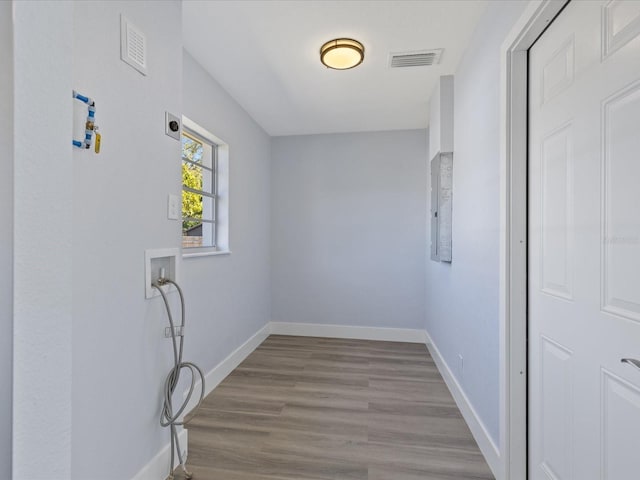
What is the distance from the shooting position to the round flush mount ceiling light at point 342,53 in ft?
6.57

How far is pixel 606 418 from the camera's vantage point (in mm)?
940

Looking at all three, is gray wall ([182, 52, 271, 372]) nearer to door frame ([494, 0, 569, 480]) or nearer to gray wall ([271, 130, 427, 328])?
gray wall ([271, 130, 427, 328])

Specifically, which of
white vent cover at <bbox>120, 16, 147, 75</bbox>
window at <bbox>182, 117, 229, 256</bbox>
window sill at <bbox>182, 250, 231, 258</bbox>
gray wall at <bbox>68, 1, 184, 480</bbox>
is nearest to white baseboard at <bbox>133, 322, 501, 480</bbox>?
gray wall at <bbox>68, 1, 184, 480</bbox>

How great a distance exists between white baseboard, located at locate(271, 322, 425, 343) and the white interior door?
2.27m

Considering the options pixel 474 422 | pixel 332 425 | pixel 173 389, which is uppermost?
pixel 173 389

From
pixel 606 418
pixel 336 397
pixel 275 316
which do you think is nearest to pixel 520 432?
pixel 606 418

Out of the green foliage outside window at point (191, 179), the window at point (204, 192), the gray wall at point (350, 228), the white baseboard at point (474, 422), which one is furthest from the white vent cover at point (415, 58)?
the white baseboard at point (474, 422)

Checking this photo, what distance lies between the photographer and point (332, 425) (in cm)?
195

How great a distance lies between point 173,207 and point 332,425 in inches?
65.5

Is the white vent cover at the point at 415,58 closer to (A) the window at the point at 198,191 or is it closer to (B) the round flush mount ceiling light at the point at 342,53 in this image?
(B) the round flush mount ceiling light at the point at 342,53

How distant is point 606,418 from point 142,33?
7.49ft

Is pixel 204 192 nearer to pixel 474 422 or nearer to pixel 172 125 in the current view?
pixel 172 125
